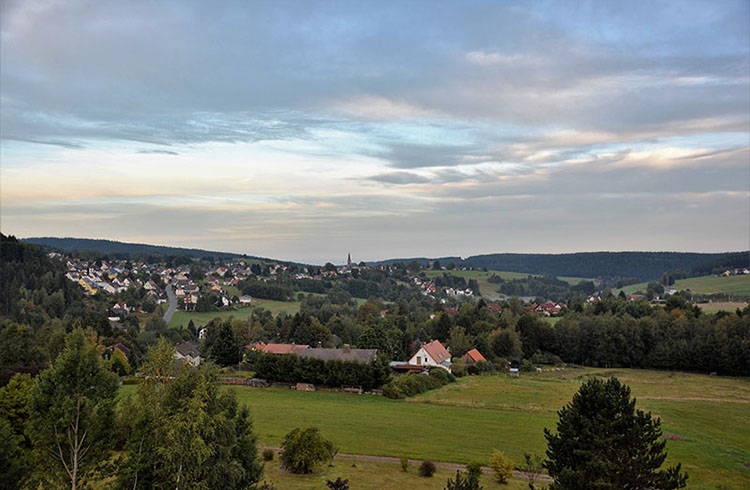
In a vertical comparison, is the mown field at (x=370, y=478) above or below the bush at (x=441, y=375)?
above

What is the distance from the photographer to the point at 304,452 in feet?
82.1

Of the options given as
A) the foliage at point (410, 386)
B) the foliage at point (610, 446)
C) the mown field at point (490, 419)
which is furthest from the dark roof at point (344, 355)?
the foliage at point (610, 446)

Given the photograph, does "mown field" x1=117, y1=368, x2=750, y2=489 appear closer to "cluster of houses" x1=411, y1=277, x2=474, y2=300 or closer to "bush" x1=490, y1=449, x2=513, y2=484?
"bush" x1=490, y1=449, x2=513, y2=484

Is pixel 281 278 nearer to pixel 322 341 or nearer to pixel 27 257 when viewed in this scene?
pixel 27 257

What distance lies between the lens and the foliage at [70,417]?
52.7 feet

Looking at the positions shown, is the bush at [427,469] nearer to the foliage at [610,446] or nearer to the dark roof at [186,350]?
the foliage at [610,446]

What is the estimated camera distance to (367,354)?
180 ft

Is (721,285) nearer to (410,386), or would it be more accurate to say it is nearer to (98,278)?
(410,386)

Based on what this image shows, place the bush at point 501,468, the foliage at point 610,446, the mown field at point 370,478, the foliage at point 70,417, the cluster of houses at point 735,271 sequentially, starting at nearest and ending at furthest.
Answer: the foliage at point 70,417 < the foliage at point 610,446 < the mown field at point 370,478 < the bush at point 501,468 < the cluster of houses at point 735,271

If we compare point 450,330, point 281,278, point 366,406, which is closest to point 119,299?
point 281,278

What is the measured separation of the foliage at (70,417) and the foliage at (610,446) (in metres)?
14.8

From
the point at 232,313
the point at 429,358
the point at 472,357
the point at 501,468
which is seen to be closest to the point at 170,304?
the point at 232,313

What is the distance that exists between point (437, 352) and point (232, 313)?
67.0 m

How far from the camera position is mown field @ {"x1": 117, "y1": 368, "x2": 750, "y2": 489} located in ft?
93.7
